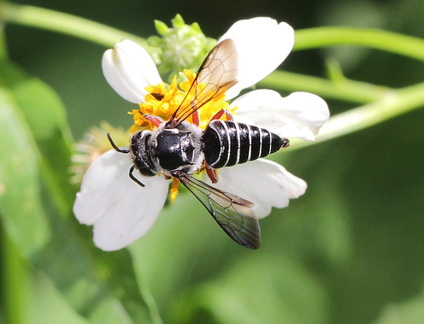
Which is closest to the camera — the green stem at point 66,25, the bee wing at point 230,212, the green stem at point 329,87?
the bee wing at point 230,212

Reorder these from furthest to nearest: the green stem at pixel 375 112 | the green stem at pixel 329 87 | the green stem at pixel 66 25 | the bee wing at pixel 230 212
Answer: the green stem at pixel 329 87 → the green stem at pixel 66 25 → the green stem at pixel 375 112 → the bee wing at pixel 230 212

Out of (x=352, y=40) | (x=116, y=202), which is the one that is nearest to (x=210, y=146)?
(x=116, y=202)

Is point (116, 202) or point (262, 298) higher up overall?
point (116, 202)

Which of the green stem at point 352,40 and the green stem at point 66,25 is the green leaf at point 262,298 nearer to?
the green stem at point 352,40

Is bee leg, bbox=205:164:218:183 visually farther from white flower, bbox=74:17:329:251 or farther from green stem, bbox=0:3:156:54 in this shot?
green stem, bbox=0:3:156:54

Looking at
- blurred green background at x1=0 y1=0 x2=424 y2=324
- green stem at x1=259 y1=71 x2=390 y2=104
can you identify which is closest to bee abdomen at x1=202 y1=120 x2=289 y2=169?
green stem at x1=259 y1=71 x2=390 y2=104

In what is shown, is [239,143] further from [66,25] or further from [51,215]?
[66,25]

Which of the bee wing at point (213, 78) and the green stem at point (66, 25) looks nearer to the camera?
the bee wing at point (213, 78)

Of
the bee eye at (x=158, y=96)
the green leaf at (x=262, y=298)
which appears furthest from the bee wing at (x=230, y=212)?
the green leaf at (x=262, y=298)
